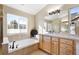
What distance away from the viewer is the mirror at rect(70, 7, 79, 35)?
1.75m

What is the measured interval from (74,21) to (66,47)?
1.59 feet

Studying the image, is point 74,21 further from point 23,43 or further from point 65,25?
point 23,43

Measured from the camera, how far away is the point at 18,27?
1.86 metres

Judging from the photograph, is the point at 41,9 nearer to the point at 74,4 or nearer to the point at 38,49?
the point at 74,4

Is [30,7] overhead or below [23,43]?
overhead

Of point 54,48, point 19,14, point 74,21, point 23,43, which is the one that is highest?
point 19,14

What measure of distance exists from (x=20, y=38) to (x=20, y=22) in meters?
0.30

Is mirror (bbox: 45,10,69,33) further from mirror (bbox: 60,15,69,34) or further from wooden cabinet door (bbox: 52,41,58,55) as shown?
wooden cabinet door (bbox: 52,41,58,55)

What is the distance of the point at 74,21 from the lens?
1.77 meters

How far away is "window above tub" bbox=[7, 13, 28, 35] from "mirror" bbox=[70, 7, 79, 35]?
2.74 ft

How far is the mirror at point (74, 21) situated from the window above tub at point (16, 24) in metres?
0.83

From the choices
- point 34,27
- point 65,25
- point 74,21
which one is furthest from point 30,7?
point 74,21

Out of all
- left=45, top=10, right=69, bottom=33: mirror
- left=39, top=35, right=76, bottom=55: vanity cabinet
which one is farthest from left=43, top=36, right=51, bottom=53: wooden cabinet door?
left=45, top=10, right=69, bottom=33: mirror

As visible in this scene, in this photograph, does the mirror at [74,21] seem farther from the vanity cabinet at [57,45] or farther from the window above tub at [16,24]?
the window above tub at [16,24]
